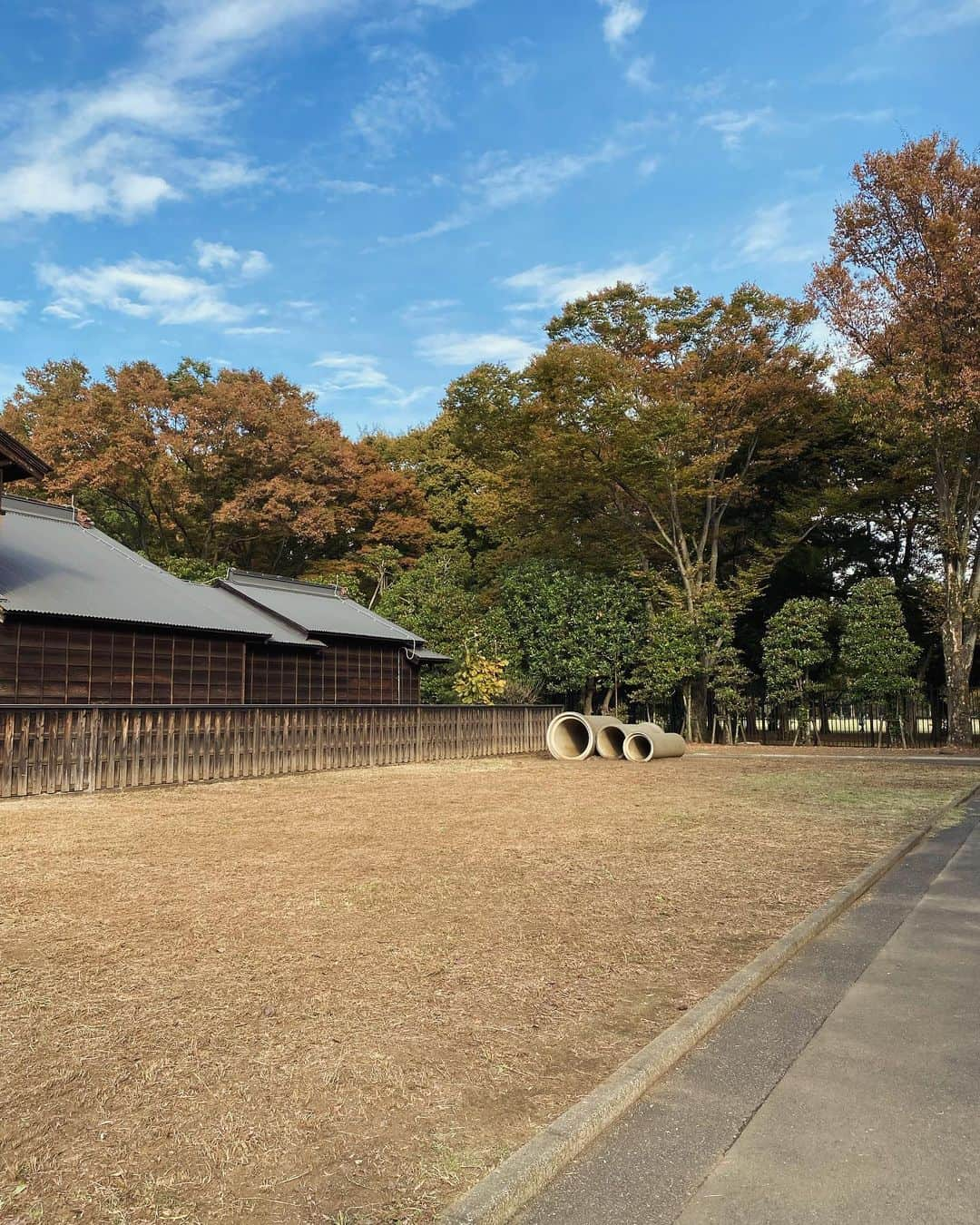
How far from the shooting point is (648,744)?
831 inches

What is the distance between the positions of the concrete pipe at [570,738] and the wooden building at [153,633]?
6123 millimetres

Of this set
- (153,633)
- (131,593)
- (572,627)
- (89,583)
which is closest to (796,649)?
(572,627)

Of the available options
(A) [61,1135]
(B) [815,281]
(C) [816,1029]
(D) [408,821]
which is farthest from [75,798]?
(B) [815,281]

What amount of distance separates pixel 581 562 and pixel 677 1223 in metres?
28.8

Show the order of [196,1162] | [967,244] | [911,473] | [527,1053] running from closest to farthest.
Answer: [196,1162]
[527,1053]
[967,244]
[911,473]

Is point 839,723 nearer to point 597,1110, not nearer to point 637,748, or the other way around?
point 637,748

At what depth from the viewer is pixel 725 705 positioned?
91.6 ft

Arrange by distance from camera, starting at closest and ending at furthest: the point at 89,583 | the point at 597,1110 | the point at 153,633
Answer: the point at 597,1110, the point at 89,583, the point at 153,633

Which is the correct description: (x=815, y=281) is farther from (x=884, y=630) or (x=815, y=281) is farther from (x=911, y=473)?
(x=884, y=630)

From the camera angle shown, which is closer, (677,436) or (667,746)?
(667,746)

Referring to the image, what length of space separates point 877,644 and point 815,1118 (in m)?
24.1

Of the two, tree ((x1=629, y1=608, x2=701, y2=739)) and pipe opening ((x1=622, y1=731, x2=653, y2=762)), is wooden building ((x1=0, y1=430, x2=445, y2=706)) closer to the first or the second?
tree ((x1=629, y1=608, x2=701, y2=739))

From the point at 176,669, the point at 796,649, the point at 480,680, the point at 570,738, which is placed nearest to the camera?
the point at 176,669

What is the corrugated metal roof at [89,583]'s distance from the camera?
693 inches
